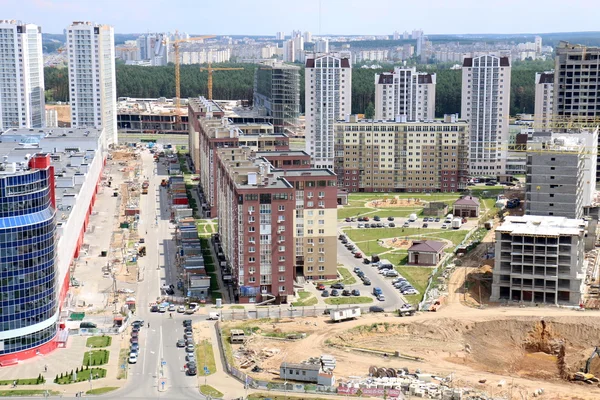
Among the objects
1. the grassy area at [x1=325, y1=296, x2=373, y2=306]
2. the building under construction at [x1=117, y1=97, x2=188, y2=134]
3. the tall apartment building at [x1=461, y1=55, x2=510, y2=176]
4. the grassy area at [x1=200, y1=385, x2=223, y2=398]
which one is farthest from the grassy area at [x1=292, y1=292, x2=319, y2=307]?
the building under construction at [x1=117, y1=97, x2=188, y2=134]

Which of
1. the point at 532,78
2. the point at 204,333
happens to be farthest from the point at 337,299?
the point at 532,78

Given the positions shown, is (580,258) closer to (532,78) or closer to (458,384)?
(458,384)

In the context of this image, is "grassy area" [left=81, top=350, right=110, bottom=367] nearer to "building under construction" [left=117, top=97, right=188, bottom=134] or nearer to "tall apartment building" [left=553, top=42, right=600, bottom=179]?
"tall apartment building" [left=553, top=42, right=600, bottom=179]

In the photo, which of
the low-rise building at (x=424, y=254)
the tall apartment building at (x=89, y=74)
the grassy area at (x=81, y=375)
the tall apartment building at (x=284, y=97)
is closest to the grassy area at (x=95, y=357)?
the grassy area at (x=81, y=375)

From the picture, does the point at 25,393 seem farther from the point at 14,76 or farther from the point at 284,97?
the point at 14,76

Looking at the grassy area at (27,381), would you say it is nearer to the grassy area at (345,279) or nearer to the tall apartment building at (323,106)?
the grassy area at (345,279)

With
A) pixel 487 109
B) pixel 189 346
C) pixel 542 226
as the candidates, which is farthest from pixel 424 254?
pixel 487 109
